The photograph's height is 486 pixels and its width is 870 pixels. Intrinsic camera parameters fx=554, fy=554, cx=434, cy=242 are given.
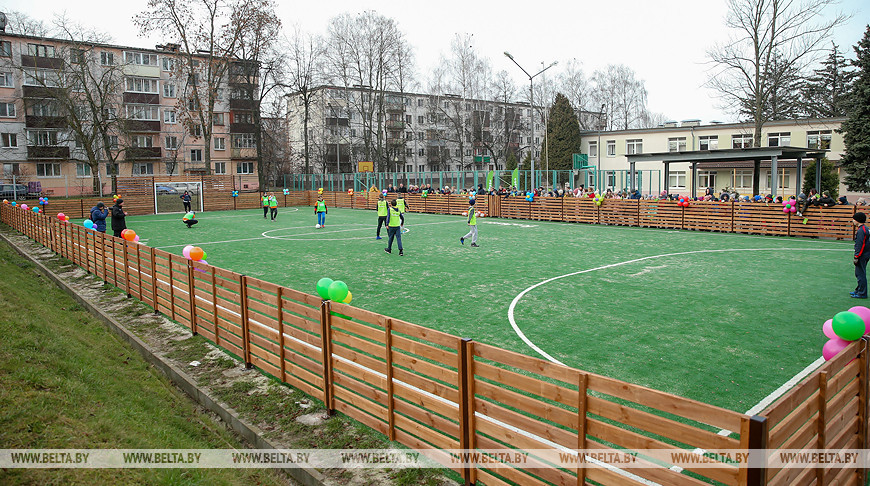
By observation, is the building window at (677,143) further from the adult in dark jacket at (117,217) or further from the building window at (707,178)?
the adult in dark jacket at (117,217)

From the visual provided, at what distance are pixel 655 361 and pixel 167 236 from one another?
79.0 ft

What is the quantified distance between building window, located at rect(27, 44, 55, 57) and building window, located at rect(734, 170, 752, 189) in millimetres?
64861

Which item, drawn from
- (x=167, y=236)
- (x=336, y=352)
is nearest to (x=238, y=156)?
(x=167, y=236)

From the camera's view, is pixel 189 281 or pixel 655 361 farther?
pixel 189 281

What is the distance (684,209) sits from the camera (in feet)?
88.3

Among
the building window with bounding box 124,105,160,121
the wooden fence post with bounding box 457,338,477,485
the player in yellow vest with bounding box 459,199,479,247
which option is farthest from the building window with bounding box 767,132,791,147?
the building window with bounding box 124,105,160,121

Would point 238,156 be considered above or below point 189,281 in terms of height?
above

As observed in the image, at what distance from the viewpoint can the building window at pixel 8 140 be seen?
54281 millimetres

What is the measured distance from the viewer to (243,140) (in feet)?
228

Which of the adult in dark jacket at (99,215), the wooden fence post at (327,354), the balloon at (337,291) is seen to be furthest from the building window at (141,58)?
the wooden fence post at (327,354)

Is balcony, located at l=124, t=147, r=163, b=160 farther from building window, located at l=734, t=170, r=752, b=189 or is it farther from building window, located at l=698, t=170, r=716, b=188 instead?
building window, located at l=734, t=170, r=752, b=189

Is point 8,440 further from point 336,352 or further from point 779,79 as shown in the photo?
point 779,79

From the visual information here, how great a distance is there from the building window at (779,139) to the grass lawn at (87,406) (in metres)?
54.7

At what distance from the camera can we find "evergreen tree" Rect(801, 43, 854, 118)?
56.3 m
